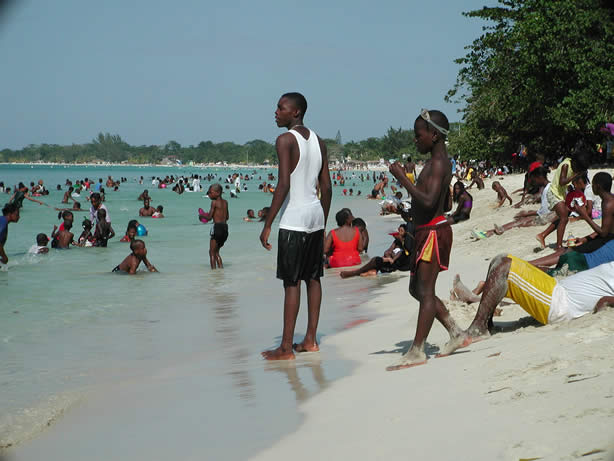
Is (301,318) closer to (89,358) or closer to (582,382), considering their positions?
(89,358)

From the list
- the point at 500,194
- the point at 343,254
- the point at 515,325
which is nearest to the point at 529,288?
the point at 515,325

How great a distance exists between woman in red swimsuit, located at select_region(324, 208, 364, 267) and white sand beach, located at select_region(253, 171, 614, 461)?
19.5ft

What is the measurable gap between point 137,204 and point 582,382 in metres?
39.6

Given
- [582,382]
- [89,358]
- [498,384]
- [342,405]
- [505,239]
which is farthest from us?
[505,239]

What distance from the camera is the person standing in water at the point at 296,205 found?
5.05 m

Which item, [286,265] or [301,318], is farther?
[301,318]

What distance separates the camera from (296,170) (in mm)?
5062

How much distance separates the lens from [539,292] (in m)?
4.65

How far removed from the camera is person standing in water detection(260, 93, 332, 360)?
5.05m

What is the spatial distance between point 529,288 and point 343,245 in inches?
258

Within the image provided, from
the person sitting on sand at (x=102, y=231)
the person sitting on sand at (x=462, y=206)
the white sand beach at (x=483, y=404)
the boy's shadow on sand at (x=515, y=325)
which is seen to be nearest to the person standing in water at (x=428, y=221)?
the white sand beach at (x=483, y=404)

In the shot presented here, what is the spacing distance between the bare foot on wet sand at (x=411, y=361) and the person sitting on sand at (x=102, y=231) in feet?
44.1

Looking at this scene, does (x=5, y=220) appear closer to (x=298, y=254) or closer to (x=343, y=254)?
(x=343, y=254)

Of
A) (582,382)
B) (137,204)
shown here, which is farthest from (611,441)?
Result: (137,204)
